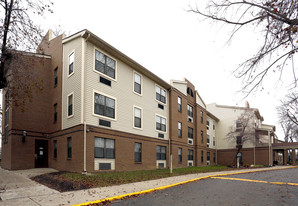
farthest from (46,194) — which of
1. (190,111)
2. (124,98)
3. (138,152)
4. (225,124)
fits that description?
(225,124)

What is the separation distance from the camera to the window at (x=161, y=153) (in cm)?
2434

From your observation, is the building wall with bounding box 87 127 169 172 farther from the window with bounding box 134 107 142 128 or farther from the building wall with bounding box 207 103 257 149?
the building wall with bounding box 207 103 257 149

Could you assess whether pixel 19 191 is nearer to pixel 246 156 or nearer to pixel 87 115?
pixel 87 115

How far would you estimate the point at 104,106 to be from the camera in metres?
17.7

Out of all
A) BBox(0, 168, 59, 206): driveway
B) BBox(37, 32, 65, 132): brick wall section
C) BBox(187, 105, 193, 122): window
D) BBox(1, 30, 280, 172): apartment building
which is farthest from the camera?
BBox(187, 105, 193, 122): window

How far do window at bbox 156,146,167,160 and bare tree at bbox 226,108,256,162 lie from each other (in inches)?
824

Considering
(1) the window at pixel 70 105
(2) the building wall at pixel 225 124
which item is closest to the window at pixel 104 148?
(1) the window at pixel 70 105

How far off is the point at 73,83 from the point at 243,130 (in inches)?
1271

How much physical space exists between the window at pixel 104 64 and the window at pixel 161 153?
9.43 m

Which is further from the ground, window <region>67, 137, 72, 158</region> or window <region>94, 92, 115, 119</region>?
window <region>94, 92, 115, 119</region>

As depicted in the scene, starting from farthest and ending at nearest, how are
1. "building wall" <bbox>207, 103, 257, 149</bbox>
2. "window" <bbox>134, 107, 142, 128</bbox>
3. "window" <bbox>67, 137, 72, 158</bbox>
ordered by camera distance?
"building wall" <bbox>207, 103, 257, 149</bbox>
"window" <bbox>134, 107, 142, 128</bbox>
"window" <bbox>67, 137, 72, 158</bbox>

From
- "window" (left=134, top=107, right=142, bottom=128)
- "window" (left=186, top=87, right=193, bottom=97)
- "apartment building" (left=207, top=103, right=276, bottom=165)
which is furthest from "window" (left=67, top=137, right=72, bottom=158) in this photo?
"apartment building" (left=207, top=103, right=276, bottom=165)

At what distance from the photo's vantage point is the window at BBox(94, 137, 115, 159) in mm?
16650

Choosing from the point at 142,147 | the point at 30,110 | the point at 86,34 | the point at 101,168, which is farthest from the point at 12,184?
the point at 142,147
